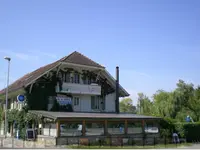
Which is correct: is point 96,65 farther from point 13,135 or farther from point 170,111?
point 170,111

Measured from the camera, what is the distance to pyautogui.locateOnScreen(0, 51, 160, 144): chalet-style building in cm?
2558

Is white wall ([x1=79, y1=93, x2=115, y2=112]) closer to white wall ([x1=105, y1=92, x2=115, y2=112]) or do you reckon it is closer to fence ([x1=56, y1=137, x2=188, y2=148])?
white wall ([x1=105, y1=92, x2=115, y2=112])

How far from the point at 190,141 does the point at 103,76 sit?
13092mm

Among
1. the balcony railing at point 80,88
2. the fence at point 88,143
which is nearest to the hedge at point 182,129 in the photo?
the fence at point 88,143

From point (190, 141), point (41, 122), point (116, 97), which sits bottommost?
point (190, 141)

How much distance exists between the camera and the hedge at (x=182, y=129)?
30.9 m

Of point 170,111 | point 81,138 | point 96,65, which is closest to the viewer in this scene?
point 81,138

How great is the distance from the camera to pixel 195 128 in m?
31.6

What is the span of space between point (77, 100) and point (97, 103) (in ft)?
9.93

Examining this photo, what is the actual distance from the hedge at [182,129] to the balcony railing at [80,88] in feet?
28.9

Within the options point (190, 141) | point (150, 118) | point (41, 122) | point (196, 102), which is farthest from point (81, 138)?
point (196, 102)

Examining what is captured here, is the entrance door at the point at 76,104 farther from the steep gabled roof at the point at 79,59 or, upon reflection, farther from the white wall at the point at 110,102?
the steep gabled roof at the point at 79,59

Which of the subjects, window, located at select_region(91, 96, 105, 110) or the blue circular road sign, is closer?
the blue circular road sign

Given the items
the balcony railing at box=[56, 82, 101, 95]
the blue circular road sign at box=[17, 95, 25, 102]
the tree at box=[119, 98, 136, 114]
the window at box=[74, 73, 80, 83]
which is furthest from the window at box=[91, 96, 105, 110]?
the tree at box=[119, 98, 136, 114]
